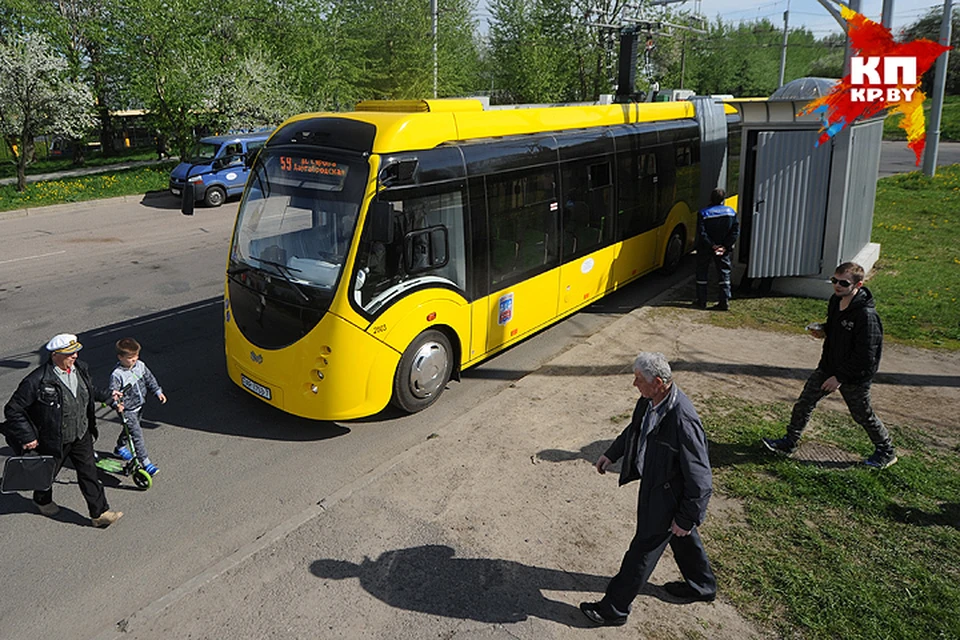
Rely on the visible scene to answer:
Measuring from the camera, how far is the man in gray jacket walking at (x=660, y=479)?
415 centimetres

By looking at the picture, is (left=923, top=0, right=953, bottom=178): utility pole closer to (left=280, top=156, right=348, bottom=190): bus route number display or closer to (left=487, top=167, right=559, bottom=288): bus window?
(left=487, top=167, right=559, bottom=288): bus window

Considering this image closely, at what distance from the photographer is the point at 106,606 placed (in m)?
4.94

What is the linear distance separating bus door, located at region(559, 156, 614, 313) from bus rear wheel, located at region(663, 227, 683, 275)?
7.79 feet

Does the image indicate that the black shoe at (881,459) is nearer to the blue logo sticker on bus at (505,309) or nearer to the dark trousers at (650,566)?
the dark trousers at (650,566)

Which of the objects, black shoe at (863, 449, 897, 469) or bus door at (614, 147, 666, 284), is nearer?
black shoe at (863, 449, 897, 469)

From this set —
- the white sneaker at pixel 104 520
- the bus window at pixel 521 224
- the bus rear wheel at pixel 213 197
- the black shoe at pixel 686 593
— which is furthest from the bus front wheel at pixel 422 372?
the bus rear wheel at pixel 213 197

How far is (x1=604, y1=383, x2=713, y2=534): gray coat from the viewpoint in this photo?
163 inches

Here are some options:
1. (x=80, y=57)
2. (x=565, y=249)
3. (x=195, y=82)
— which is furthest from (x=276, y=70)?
(x=565, y=249)

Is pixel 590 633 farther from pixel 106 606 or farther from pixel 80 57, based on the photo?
pixel 80 57

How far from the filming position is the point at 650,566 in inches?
175

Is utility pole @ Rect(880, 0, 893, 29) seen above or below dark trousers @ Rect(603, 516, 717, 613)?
above

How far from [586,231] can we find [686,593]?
5934 mm

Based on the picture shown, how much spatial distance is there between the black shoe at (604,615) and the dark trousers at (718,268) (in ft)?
24.1

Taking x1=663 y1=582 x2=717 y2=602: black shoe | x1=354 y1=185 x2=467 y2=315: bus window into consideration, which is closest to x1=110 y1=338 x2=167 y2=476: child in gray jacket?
x1=354 y1=185 x2=467 y2=315: bus window
